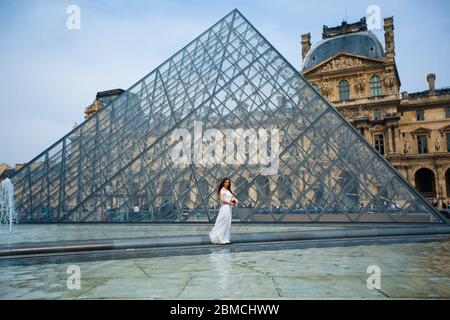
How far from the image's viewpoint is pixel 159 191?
12.3 metres

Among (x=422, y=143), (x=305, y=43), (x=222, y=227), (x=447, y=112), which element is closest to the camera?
(x=222, y=227)

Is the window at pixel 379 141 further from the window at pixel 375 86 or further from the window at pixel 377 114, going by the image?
the window at pixel 375 86

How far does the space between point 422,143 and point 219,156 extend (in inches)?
1282

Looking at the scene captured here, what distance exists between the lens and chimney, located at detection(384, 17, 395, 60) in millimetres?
39734

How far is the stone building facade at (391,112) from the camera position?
37594 millimetres

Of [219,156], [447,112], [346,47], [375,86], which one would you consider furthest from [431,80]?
[219,156]

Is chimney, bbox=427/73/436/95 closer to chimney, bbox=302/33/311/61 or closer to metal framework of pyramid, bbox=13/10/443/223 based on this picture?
chimney, bbox=302/33/311/61

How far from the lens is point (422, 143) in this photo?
126ft

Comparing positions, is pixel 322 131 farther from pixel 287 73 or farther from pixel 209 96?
pixel 209 96

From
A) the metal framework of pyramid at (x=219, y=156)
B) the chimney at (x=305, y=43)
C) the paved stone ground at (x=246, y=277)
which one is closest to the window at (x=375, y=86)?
the chimney at (x=305, y=43)

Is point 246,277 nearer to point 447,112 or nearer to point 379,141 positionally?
point 379,141

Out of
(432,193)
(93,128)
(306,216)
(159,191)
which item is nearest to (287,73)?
(306,216)
